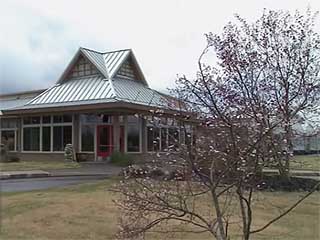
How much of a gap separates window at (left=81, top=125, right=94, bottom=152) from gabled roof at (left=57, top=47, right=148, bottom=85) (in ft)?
11.5

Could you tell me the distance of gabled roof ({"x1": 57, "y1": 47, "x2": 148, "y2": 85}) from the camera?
3169 centimetres

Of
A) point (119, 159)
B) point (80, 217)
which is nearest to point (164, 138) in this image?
point (80, 217)

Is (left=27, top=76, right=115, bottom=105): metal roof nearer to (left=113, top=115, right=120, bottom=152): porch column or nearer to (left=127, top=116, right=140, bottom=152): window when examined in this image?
(left=113, top=115, right=120, bottom=152): porch column

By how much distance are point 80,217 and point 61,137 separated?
913 inches

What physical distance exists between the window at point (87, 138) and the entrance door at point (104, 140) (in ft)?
1.50

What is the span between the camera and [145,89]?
33.0 meters

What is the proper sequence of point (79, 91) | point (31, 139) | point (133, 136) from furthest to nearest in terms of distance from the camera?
point (31, 139), point (79, 91), point (133, 136)

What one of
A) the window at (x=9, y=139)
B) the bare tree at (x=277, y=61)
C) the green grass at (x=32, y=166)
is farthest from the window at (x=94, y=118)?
the bare tree at (x=277, y=61)

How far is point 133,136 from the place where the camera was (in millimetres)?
30703

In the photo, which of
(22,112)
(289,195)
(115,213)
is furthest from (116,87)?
(115,213)

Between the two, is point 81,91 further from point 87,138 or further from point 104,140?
point 104,140

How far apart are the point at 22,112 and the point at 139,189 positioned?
28355 millimetres

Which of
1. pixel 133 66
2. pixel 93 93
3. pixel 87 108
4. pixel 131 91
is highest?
pixel 133 66

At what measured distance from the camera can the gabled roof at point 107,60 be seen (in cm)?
3169
